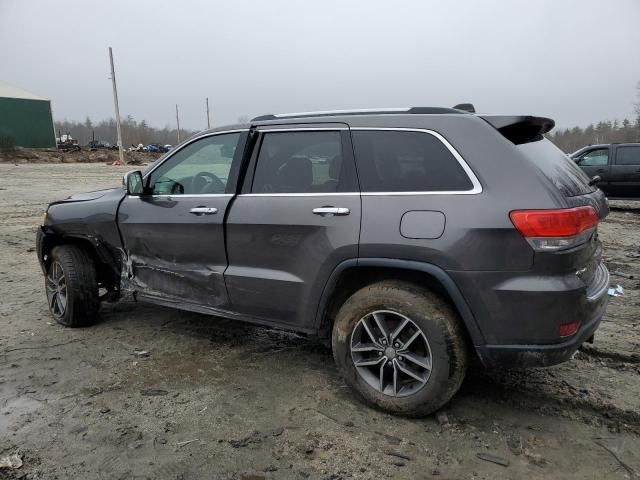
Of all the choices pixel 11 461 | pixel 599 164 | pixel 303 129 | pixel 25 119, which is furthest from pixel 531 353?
pixel 25 119

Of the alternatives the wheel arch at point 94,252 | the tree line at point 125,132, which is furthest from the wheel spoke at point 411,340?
the tree line at point 125,132

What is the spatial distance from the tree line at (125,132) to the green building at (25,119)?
3045 cm

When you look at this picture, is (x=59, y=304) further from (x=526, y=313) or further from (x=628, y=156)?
(x=628, y=156)

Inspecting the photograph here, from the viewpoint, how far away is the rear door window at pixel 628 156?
1228 centimetres

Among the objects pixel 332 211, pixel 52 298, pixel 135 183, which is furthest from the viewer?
pixel 52 298

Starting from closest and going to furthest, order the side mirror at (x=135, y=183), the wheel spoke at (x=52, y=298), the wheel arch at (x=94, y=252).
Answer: the side mirror at (x=135, y=183)
the wheel arch at (x=94, y=252)
the wheel spoke at (x=52, y=298)

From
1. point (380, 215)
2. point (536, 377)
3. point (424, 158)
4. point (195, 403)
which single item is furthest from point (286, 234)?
point (536, 377)

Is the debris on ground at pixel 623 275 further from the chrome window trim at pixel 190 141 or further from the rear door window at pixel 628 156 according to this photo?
the rear door window at pixel 628 156

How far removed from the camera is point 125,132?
298ft

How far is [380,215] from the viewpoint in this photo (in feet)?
9.49

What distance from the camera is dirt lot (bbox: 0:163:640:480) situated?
8.44 feet

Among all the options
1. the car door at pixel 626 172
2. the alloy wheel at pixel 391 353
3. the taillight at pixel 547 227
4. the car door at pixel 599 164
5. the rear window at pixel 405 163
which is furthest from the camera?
the car door at pixel 599 164

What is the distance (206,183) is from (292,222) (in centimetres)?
103

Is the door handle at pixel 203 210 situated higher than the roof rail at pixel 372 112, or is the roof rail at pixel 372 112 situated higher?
the roof rail at pixel 372 112
